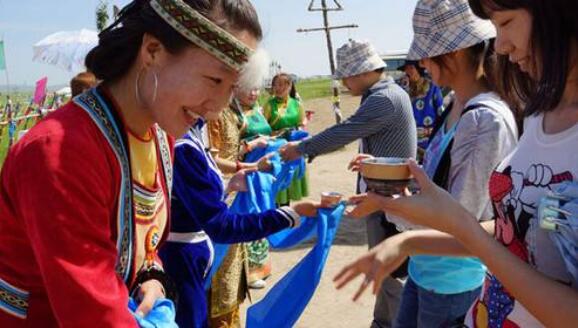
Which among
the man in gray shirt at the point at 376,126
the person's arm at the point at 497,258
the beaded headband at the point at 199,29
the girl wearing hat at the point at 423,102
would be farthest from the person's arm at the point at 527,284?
the girl wearing hat at the point at 423,102

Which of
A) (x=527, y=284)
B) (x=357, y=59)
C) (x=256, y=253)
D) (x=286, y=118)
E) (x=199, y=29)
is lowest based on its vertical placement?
(x=256, y=253)

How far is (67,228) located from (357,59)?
324 cm

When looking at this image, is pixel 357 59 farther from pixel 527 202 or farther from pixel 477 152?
pixel 527 202

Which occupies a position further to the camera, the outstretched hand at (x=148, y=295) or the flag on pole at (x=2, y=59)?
the flag on pole at (x=2, y=59)

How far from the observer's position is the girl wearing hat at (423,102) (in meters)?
6.07

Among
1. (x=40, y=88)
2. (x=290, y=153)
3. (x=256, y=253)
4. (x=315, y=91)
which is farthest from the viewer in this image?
(x=315, y=91)

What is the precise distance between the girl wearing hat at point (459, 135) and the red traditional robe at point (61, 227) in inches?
58.3

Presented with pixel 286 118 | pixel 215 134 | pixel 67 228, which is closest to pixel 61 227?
pixel 67 228

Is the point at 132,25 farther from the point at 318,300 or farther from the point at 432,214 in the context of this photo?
the point at 318,300

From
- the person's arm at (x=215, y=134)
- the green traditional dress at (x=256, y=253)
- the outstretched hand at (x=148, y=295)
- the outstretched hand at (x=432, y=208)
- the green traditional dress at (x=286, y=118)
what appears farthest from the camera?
the green traditional dress at (x=286, y=118)

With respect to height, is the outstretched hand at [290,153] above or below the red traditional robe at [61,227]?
below

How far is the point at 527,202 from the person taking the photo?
1.35 metres

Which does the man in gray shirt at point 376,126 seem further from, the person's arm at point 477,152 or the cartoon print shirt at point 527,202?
the cartoon print shirt at point 527,202

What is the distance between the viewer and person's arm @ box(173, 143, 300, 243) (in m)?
2.41
